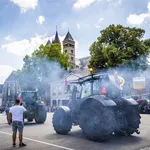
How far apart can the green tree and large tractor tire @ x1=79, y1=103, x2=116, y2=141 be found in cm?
2391

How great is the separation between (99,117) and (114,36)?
1137 inches

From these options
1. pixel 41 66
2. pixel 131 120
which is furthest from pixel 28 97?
pixel 41 66

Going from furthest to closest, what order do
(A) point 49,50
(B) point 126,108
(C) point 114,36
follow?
(A) point 49,50
(C) point 114,36
(B) point 126,108

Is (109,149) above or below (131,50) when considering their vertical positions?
below

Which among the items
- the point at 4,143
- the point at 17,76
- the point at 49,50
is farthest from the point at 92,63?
the point at 4,143

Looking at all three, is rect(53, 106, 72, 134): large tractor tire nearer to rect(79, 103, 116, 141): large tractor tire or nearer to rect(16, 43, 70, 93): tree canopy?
rect(79, 103, 116, 141): large tractor tire

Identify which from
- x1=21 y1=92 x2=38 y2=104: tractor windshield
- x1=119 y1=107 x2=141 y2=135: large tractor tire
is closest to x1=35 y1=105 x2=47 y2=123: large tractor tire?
x1=21 y1=92 x2=38 y2=104: tractor windshield

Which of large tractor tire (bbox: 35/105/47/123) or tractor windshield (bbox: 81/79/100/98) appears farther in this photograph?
large tractor tire (bbox: 35/105/47/123)

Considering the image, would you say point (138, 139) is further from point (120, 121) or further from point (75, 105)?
point (75, 105)

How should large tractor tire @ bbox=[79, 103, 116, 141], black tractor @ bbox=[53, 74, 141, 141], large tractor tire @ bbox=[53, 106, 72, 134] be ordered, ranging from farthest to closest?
1. large tractor tire @ bbox=[53, 106, 72, 134]
2. black tractor @ bbox=[53, 74, 141, 141]
3. large tractor tire @ bbox=[79, 103, 116, 141]

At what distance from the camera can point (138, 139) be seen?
27.4 feet

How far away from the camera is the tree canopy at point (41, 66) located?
43209mm

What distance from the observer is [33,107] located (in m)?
15.6

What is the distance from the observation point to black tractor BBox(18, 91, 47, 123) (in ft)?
50.3
